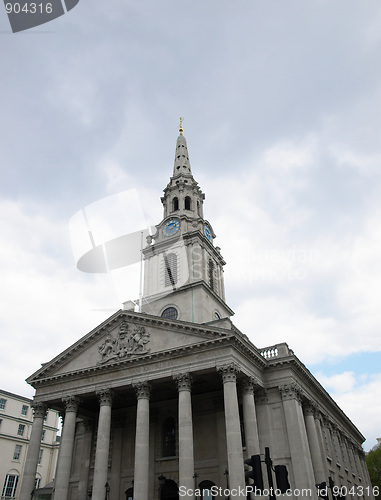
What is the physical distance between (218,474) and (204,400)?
5.24 meters

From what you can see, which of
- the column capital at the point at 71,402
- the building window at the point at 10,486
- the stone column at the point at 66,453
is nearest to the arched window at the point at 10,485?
the building window at the point at 10,486

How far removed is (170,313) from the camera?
3894cm

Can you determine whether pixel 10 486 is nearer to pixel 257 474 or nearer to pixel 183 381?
pixel 183 381

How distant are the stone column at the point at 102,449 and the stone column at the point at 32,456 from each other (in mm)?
5363

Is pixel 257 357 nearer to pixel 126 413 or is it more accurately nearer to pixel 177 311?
pixel 177 311

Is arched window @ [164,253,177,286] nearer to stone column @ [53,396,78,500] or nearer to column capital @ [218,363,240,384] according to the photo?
stone column @ [53,396,78,500]

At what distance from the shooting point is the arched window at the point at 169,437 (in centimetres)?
3238

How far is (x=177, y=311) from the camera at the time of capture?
1516 inches

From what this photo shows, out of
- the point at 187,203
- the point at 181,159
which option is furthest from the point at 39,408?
the point at 181,159

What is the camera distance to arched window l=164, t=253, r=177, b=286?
4119 cm

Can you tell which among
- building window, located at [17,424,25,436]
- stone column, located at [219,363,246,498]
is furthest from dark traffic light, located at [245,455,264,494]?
building window, located at [17,424,25,436]

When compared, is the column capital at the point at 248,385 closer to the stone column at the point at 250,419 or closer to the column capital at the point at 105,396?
the stone column at the point at 250,419

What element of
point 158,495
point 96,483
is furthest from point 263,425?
point 96,483

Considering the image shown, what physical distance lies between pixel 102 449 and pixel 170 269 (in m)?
18.6
